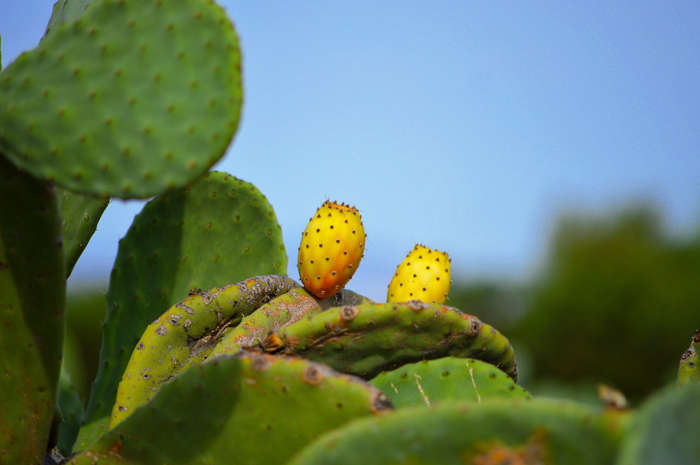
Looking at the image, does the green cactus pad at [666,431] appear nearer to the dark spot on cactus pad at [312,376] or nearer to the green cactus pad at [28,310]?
the dark spot on cactus pad at [312,376]

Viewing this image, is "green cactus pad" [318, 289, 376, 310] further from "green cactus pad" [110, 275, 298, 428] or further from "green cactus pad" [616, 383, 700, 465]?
"green cactus pad" [616, 383, 700, 465]

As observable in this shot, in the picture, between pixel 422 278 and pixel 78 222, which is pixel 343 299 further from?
pixel 78 222

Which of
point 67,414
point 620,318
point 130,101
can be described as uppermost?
point 130,101

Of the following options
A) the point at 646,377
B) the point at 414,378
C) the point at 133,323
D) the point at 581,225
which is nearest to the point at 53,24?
the point at 133,323

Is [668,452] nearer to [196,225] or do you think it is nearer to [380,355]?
[380,355]

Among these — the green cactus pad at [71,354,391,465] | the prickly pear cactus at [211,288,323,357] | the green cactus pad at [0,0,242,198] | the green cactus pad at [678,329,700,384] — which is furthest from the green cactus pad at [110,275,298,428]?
the green cactus pad at [678,329,700,384]

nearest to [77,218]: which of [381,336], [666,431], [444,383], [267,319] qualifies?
[267,319]
